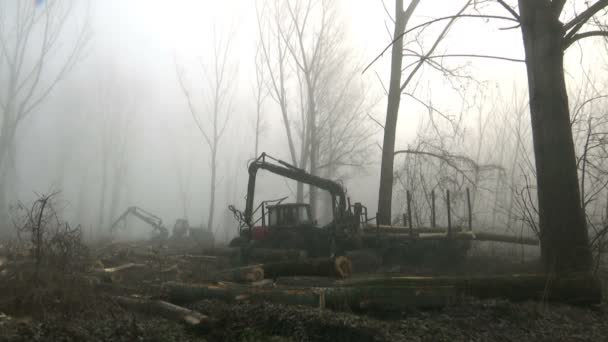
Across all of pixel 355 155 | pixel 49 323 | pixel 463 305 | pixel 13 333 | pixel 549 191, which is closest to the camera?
pixel 13 333

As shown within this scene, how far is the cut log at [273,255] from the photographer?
36.1 ft

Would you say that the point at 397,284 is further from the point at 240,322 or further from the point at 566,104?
the point at 566,104

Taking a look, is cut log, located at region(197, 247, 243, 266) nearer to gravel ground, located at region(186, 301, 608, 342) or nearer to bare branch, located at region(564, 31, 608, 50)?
gravel ground, located at region(186, 301, 608, 342)

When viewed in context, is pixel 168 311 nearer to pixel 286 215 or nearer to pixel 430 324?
pixel 430 324

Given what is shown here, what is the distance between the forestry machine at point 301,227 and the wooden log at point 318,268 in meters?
3.60

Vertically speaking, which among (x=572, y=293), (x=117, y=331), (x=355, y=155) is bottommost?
(x=117, y=331)

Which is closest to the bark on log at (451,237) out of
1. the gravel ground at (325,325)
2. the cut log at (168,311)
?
the gravel ground at (325,325)

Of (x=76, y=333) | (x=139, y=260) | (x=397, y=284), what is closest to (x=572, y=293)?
(x=397, y=284)

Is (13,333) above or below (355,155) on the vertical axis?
below

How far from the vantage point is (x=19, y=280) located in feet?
18.7

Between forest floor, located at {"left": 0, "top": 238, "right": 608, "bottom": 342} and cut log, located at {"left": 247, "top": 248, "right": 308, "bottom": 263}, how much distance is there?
5.16 m

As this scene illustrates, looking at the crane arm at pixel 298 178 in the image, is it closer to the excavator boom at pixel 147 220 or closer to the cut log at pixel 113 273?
the cut log at pixel 113 273

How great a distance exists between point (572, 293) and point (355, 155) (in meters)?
23.4

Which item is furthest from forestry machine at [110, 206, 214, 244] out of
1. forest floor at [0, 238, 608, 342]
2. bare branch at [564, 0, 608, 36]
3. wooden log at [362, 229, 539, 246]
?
bare branch at [564, 0, 608, 36]
